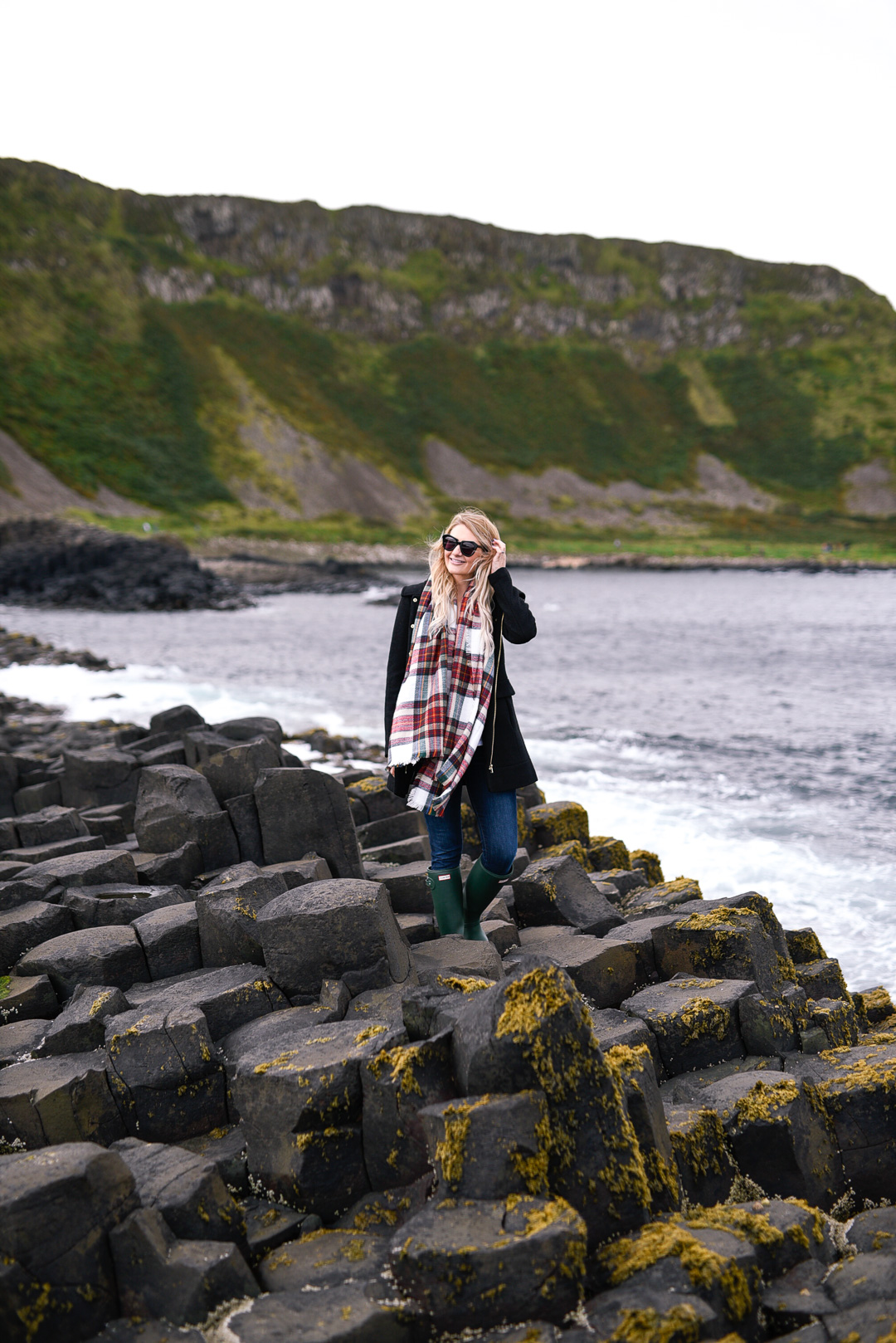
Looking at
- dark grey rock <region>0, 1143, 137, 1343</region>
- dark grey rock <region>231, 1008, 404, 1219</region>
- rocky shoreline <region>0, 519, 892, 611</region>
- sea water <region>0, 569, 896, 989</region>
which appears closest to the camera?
dark grey rock <region>0, 1143, 137, 1343</region>

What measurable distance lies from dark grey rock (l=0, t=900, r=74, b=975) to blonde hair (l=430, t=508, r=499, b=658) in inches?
134

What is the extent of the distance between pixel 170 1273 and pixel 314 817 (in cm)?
374

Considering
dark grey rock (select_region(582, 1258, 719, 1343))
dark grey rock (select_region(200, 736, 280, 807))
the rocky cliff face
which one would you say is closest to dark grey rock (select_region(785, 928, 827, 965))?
dark grey rock (select_region(582, 1258, 719, 1343))

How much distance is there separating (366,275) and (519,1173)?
581 feet

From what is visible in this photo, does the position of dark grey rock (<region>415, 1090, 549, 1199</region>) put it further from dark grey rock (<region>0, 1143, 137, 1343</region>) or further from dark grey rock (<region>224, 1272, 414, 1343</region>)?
dark grey rock (<region>0, 1143, 137, 1343</region>)

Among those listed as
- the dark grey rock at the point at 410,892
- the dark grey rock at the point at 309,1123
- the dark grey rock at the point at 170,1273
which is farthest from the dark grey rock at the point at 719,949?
the dark grey rock at the point at 170,1273

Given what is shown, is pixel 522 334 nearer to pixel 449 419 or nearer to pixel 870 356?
pixel 449 419

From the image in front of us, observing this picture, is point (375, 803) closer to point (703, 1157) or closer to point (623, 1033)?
point (623, 1033)

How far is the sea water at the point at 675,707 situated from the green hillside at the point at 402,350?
65248 millimetres

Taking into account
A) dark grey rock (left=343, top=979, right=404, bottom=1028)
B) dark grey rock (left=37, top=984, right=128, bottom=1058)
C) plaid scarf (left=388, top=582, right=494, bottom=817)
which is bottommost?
dark grey rock (left=37, top=984, right=128, bottom=1058)

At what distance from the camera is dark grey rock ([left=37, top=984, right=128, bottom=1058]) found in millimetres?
5094

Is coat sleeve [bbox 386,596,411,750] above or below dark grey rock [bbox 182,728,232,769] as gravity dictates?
above

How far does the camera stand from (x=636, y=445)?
156 meters

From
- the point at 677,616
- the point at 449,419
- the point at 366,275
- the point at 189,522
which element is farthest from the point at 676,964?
the point at 366,275
